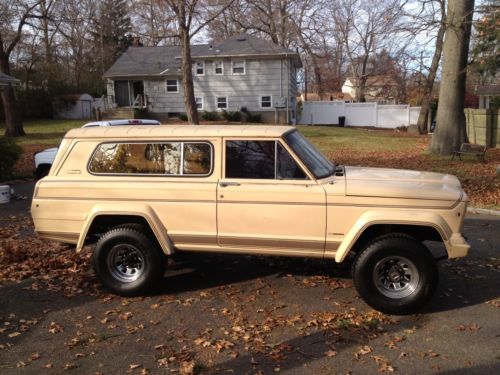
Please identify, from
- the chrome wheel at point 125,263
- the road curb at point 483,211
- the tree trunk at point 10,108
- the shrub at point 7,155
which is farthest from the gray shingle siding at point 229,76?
the chrome wheel at point 125,263

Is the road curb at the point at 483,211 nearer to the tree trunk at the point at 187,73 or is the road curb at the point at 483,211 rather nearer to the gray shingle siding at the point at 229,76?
the tree trunk at the point at 187,73

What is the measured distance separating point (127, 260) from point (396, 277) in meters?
2.89

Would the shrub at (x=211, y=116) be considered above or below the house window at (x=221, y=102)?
below

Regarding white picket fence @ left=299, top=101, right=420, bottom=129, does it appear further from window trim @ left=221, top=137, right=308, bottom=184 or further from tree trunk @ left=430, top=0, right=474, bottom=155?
window trim @ left=221, top=137, right=308, bottom=184

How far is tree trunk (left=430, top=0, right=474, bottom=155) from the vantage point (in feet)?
50.4

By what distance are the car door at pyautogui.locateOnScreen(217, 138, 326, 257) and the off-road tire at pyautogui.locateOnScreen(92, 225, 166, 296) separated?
79 centimetres

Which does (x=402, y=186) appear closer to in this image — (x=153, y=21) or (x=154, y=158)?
(x=154, y=158)

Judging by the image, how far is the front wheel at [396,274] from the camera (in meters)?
4.75

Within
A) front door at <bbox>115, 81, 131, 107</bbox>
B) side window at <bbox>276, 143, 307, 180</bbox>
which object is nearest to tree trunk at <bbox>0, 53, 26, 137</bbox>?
front door at <bbox>115, 81, 131, 107</bbox>

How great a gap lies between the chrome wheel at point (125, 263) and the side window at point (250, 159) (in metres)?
1.39

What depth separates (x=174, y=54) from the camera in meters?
41.8

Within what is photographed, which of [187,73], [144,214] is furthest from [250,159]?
[187,73]

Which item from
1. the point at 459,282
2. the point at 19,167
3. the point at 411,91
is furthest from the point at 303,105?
the point at 459,282

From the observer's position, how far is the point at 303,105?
138ft
